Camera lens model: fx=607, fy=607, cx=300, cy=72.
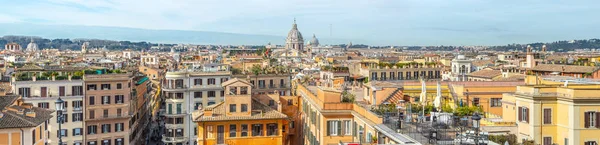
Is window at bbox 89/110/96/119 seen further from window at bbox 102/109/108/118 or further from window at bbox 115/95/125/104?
window at bbox 115/95/125/104

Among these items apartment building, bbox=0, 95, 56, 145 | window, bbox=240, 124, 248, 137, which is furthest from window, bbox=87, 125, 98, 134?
apartment building, bbox=0, 95, 56, 145

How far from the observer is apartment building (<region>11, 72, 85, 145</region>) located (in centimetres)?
4358

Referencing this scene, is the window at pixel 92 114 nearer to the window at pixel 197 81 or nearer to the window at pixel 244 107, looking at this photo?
the window at pixel 197 81

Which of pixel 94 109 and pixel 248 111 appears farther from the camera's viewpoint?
pixel 94 109

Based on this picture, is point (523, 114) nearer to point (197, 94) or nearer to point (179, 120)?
point (197, 94)

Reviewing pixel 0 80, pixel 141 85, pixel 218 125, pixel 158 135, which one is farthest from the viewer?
pixel 158 135

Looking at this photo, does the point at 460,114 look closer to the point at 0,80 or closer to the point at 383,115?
the point at 383,115

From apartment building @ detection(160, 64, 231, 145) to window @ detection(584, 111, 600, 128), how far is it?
32.8m

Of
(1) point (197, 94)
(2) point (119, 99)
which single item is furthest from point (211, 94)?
(2) point (119, 99)

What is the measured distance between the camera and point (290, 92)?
2125 inches

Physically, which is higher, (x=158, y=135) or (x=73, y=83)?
(x=73, y=83)

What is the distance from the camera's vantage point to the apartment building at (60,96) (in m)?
43.6

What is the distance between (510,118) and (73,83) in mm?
32685

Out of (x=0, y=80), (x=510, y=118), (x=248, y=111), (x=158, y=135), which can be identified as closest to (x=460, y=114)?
(x=510, y=118)
